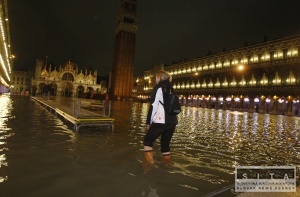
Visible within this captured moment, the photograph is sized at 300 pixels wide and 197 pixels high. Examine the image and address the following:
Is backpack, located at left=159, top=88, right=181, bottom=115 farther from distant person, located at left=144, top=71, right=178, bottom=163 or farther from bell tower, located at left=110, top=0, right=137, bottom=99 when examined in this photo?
bell tower, located at left=110, top=0, right=137, bottom=99

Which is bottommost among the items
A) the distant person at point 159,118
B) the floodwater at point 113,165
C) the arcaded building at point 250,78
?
the floodwater at point 113,165

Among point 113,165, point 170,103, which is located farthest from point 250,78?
point 113,165

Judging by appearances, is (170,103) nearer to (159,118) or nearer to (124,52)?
(159,118)

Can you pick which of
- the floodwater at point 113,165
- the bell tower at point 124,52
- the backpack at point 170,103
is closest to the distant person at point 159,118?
the backpack at point 170,103

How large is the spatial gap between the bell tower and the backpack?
65473 millimetres

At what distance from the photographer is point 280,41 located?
145ft

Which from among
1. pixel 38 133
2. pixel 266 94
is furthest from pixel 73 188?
pixel 266 94

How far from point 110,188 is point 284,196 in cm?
259

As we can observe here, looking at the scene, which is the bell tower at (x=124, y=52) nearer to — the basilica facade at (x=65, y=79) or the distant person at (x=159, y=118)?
the basilica facade at (x=65, y=79)

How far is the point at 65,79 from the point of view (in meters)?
106

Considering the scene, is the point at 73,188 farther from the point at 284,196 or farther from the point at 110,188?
the point at 284,196

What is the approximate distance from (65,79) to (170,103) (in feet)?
357

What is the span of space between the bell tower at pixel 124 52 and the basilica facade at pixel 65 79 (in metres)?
29.1

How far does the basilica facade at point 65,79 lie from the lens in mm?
100188
